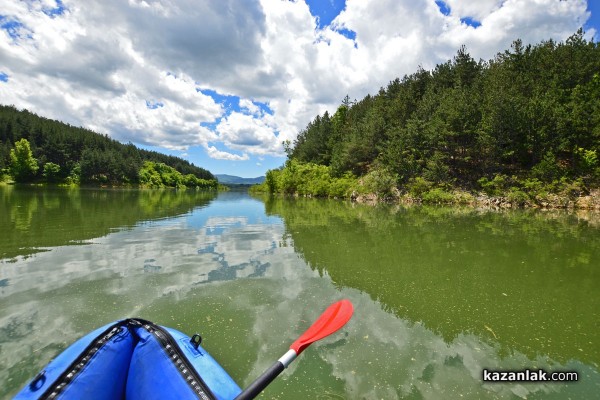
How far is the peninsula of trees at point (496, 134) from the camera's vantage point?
117 feet

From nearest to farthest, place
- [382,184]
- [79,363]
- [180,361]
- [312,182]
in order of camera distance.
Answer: [79,363], [180,361], [382,184], [312,182]

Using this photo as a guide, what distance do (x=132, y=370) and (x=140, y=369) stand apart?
0.16 meters

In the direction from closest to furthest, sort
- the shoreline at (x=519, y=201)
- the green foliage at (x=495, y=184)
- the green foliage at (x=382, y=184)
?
the shoreline at (x=519, y=201)
the green foliage at (x=495, y=184)
the green foliage at (x=382, y=184)

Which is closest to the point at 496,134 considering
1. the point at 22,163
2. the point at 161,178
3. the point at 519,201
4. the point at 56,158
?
the point at 519,201

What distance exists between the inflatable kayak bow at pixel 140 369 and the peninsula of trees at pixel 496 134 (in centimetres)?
4155

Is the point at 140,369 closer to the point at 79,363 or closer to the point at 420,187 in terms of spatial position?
the point at 79,363

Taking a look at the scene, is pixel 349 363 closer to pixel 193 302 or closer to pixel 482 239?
pixel 193 302

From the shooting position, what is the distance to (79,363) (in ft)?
10.9

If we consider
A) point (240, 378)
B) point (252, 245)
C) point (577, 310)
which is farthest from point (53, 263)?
point (577, 310)

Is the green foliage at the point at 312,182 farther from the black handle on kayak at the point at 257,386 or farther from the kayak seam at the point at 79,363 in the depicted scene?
the black handle on kayak at the point at 257,386

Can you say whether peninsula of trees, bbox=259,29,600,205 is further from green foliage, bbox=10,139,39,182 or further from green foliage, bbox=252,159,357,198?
green foliage, bbox=10,139,39,182

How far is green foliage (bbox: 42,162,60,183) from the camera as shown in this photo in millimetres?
98688

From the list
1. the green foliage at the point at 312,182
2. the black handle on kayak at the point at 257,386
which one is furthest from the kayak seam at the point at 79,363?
the green foliage at the point at 312,182

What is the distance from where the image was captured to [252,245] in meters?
13.4
